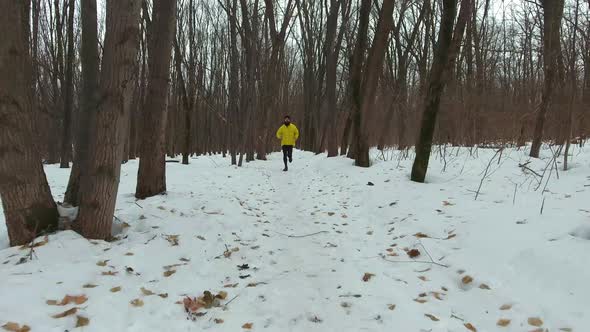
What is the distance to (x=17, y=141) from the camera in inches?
126

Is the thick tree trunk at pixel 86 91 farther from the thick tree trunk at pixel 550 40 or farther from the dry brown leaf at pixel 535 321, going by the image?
the thick tree trunk at pixel 550 40

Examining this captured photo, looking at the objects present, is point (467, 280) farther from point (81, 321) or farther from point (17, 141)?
point (17, 141)

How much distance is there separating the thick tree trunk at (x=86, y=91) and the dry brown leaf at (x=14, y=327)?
2208mm

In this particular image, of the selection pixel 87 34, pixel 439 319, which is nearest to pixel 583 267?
pixel 439 319

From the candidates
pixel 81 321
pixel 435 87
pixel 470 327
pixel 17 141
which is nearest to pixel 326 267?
pixel 470 327

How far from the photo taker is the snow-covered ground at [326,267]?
2.55 metres

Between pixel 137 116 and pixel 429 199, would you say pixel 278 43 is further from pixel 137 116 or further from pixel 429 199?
pixel 429 199

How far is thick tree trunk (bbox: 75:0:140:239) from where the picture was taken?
11.3 feet

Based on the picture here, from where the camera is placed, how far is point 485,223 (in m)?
4.12

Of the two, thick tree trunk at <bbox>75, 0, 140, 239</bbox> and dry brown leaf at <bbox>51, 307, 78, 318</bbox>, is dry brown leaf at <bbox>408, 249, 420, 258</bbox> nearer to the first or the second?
dry brown leaf at <bbox>51, 307, 78, 318</bbox>

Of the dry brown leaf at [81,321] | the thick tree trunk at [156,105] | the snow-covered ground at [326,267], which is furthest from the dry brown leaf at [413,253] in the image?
the thick tree trunk at [156,105]

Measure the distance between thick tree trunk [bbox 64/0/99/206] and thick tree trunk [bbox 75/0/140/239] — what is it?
0.76 metres

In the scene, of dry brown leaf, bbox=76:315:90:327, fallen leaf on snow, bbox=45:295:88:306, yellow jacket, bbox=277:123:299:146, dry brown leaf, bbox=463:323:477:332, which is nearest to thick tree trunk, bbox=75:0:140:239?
fallen leaf on snow, bbox=45:295:88:306

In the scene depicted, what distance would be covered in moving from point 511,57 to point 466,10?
18717 mm
